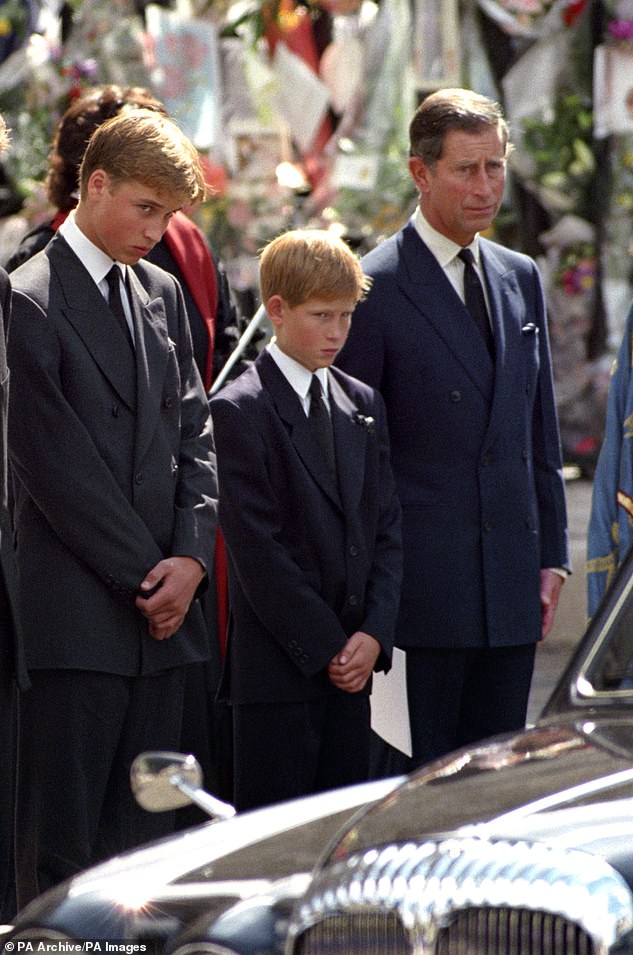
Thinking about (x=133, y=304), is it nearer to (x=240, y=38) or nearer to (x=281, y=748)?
(x=281, y=748)

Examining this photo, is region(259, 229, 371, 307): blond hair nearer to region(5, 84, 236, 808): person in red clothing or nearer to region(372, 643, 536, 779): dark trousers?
region(5, 84, 236, 808): person in red clothing

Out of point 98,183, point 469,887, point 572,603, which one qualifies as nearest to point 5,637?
point 98,183

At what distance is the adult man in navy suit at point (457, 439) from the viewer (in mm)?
4715

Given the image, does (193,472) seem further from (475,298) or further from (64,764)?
(475,298)

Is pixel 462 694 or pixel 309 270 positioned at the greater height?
pixel 309 270

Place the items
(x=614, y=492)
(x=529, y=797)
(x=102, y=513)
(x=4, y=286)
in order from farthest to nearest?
(x=614, y=492), (x=102, y=513), (x=4, y=286), (x=529, y=797)

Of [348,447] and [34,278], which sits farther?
[348,447]

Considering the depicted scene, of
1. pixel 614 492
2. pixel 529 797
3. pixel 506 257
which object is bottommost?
pixel 614 492

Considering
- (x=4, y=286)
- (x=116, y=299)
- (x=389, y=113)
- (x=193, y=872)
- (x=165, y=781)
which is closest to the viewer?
(x=193, y=872)

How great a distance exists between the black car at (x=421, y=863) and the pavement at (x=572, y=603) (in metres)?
5.19

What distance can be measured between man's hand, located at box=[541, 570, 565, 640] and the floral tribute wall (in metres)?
3.90

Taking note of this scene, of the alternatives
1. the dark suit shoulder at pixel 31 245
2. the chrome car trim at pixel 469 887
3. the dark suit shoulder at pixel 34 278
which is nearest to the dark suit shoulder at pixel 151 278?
the dark suit shoulder at pixel 34 278

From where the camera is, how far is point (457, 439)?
15.5ft

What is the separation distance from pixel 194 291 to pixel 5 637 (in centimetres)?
175
